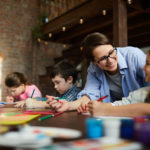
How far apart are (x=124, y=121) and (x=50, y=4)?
549 cm

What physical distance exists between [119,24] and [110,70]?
1537mm

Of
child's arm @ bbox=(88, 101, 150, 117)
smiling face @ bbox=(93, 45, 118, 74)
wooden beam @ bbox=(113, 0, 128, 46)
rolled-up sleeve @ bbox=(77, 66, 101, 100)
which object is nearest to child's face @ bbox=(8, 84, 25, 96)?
rolled-up sleeve @ bbox=(77, 66, 101, 100)

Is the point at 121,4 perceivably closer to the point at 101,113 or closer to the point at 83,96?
the point at 83,96

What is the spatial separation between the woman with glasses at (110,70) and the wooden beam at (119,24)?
4.34ft

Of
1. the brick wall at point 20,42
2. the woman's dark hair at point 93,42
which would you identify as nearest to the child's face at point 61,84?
the woman's dark hair at point 93,42

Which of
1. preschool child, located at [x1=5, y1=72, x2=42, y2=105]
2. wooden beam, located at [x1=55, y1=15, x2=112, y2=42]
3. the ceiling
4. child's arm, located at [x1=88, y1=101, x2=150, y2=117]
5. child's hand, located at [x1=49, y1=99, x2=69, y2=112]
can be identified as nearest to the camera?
child's arm, located at [x1=88, y1=101, x2=150, y2=117]

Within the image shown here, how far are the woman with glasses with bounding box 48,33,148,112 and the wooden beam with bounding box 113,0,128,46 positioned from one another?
4.34 ft

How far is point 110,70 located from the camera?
1410 mm

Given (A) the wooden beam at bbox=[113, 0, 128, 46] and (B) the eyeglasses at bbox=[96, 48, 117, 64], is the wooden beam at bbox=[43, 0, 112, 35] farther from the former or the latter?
(B) the eyeglasses at bbox=[96, 48, 117, 64]

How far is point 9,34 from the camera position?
202 inches

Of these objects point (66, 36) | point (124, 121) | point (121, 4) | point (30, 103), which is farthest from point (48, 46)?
point (124, 121)

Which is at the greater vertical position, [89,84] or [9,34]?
[9,34]

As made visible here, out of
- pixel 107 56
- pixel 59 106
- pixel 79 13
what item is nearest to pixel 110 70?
pixel 107 56

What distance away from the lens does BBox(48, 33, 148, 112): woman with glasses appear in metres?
1.32
